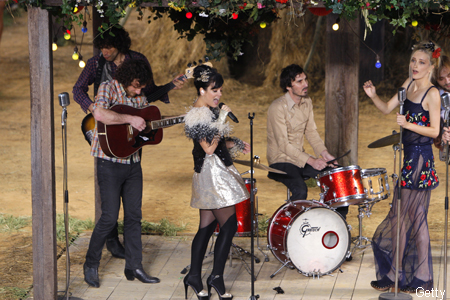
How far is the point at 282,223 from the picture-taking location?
16.4 feet

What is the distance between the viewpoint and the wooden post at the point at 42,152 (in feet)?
13.9

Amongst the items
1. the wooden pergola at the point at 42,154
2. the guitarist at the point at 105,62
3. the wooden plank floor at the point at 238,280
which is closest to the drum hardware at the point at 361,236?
the wooden plank floor at the point at 238,280

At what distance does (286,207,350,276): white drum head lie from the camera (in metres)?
4.97

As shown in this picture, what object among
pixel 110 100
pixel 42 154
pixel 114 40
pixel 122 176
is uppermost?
pixel 114 40

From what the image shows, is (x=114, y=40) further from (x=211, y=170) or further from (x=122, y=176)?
(x=211, y=170)

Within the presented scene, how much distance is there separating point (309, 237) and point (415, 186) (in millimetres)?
937

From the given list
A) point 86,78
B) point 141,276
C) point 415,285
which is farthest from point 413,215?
point 86,78

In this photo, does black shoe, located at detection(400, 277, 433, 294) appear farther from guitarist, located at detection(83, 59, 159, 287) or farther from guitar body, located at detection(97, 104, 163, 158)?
guitar body, located at detection(97, 104, 163, 158)

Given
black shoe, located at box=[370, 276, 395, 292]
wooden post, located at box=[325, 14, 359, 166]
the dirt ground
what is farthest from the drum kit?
wooden post, located at box=[325, 14, 359, 166]

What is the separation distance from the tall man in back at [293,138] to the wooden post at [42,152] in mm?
2148

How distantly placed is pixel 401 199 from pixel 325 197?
685mm

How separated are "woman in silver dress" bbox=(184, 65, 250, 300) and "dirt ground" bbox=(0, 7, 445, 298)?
0.67ft

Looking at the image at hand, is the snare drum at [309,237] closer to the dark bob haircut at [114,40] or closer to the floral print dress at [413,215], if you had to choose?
the floral print dress at [413,215]

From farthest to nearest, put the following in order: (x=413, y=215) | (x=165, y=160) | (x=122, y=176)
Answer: (x=165, y=160), (x=122, y=176), (x=413, y=215)
